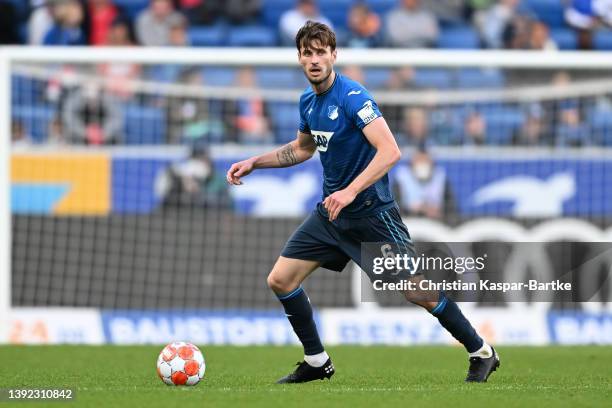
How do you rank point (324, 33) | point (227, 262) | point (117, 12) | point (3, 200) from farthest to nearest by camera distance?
1. point (117, 12)
2. point (227, 262)
3. point (3, 200)
4. point (324, 33)

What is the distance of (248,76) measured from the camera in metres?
14.0

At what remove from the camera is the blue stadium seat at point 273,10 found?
1809 centimetres

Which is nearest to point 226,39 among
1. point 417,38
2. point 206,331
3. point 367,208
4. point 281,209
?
point 417,38

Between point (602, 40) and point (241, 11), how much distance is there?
571cm

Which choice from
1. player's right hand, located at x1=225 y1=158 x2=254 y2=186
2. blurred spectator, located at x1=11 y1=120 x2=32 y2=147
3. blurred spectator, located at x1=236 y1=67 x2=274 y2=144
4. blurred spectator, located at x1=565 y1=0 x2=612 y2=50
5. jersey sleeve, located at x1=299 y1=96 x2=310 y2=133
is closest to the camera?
jersey sleeve, located at x1=299 y1=96 x2=310 y2=133

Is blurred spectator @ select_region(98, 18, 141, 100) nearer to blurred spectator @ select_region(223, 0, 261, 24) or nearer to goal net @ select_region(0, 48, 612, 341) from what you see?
goal net @ select_region(0, 48, 612, 341)

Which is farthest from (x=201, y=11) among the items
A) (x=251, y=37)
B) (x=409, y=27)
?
(x=409, y=27)

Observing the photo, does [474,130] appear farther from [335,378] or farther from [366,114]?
[366,114]

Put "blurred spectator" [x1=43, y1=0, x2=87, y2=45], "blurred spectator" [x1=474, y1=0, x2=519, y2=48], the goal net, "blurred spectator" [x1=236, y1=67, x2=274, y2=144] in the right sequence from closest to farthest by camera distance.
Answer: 1. the goal net
2. "blurred spectator" [x1=236, y1=67, x2=274, y2=144]
3. "blurred spectator" [x1=43, y1=0, x2=87, y2=45]
4. "blurred spectator" [x1=474, y1=0, x2=519, y2=48]

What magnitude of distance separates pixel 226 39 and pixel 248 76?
375cm

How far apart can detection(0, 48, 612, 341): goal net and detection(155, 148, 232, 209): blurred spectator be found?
2 centimetres

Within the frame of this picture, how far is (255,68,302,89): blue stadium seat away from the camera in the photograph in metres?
13.8

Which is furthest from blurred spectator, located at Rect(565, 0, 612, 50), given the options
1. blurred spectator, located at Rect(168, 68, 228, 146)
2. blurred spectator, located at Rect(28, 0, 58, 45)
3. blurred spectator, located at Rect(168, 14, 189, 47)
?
blurred spectator, located at Rect(28, 0, 58, 45)

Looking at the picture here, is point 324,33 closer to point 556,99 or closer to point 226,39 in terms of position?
point 556,99
